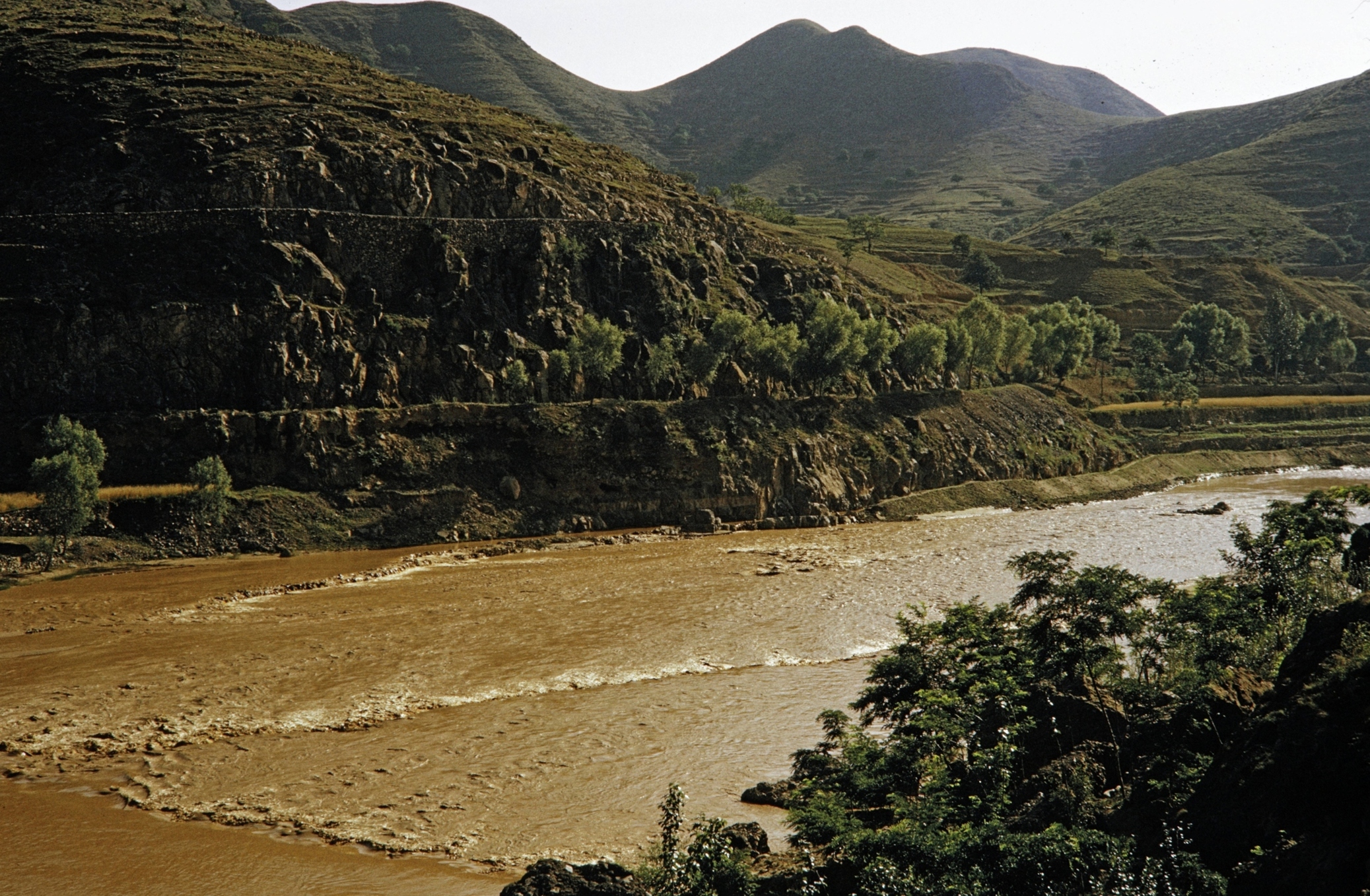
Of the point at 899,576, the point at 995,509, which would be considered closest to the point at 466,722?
the point at 899,576

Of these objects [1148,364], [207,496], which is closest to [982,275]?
[1148,364]

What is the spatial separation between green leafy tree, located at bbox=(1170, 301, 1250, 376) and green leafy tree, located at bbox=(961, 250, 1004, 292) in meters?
29.8

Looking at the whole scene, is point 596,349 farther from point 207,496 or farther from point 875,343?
point 207,496

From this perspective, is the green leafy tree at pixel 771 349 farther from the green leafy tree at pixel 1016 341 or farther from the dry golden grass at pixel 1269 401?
the dry golden grass at pixel 1269 401

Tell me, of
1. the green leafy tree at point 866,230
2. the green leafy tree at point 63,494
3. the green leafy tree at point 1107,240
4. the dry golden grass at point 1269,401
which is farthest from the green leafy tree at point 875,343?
the green leafy tree at point 1107,240

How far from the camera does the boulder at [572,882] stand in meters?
17.5

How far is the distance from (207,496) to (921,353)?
72842 millimetres

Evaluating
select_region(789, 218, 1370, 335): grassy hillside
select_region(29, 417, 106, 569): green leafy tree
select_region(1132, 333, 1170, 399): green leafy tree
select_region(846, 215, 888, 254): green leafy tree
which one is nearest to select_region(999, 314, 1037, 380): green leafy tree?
select_region(1132, 333, 1170, 399): green leafy tree

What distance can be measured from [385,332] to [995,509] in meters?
58.4

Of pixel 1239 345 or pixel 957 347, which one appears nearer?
pixel 957 347

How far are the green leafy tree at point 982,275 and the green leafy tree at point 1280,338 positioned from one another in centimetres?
4169

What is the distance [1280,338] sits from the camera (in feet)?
456

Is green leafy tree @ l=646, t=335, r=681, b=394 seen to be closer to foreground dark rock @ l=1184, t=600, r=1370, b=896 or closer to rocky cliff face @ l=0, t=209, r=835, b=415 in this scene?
rocky cliff face @ l=0, t=209, r=835, b=415

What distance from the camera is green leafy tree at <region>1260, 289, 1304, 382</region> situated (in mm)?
138875
